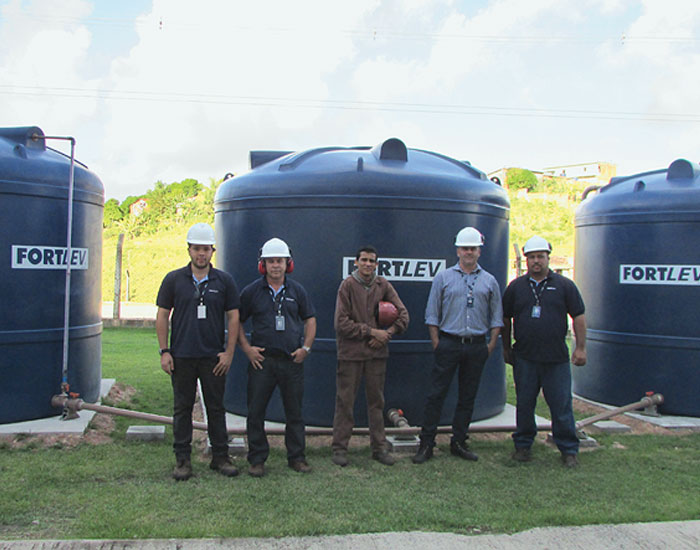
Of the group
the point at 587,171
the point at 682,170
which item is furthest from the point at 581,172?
the point at 682,170

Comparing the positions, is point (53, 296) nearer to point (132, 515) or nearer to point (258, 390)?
point (258, 390)

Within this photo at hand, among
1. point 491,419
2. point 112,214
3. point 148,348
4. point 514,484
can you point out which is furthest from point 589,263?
point 112,214

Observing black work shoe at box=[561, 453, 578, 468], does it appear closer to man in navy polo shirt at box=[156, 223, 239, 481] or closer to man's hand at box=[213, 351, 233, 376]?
man in navy polo shirt at box=[156, 223, 239, 481]

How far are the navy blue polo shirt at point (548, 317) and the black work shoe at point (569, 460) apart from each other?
83 centimetres

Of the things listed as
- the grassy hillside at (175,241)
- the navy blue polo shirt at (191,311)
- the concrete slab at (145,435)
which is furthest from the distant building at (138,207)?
the navy blue polo shirt at (191,311)

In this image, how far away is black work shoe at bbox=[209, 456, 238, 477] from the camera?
5414 millimetres

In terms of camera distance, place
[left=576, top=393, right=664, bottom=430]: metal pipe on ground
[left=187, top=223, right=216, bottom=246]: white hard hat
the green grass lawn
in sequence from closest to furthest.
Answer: the green grass lawn → [left=187, top=223, right=216, bottom=246]: white hard hat → [left=576, top=393, right=664, bottom=430]: metal pipe on ground

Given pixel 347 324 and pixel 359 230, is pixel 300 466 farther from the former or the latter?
pixel 359 230

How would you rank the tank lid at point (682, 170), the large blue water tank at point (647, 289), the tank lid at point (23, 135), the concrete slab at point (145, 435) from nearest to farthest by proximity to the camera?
the concrete slab at point (145, 435) → the tank lid at point (23, 135) → the large blue water tank at point (647, 289) → the tank lid at point (682, 170)

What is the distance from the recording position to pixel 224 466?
5465mm

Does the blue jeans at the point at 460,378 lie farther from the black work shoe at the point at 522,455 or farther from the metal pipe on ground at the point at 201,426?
the black work shoe at the point at 522,455

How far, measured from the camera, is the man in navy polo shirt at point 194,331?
17.5 feet

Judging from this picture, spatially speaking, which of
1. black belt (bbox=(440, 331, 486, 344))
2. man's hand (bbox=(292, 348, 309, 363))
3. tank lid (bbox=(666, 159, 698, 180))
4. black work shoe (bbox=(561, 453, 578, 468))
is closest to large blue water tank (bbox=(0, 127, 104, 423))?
man's hand (bbox=(292, 348, 309, 363))

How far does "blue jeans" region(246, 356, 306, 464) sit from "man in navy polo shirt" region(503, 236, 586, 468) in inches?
78.9
